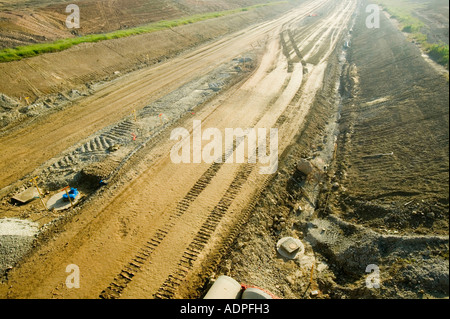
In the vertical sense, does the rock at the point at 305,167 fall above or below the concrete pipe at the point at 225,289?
above

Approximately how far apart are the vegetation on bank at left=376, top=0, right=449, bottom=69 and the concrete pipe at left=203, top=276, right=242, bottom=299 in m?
17.4

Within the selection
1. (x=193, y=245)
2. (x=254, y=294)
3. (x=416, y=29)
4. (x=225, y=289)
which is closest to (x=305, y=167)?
(x=193, y=245)

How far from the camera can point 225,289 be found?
754 centimetres

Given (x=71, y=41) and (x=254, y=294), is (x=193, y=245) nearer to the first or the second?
(x=254, y=294)

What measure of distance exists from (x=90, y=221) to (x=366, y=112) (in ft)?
49.9

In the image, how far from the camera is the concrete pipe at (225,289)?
24.2 feet

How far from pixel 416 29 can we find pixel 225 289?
30.1 metres

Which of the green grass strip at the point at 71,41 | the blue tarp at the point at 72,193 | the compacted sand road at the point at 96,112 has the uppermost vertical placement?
the green grass strip at the point at 71,41

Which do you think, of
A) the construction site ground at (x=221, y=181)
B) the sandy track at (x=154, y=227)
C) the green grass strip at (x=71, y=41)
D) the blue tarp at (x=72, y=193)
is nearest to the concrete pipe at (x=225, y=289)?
the construction site ground at (x=221, y=181)

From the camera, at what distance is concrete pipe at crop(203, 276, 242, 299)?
24.2ft

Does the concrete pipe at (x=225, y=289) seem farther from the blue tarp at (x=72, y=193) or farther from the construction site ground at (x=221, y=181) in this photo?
the blue tarp at (x=72, y=193)

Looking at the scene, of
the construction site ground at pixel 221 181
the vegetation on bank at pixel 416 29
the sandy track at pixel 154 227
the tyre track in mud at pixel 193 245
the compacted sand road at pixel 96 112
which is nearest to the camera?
the tyre track in mud at pixel 193 245

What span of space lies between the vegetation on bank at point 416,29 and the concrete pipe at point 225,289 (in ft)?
57.1

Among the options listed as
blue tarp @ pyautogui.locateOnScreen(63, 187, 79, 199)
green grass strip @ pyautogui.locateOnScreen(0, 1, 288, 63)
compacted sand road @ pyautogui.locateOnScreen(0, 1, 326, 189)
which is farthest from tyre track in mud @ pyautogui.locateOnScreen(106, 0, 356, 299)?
green grass strip @ pyautogui.locateOnScreen(0, 1, 288, 63)
